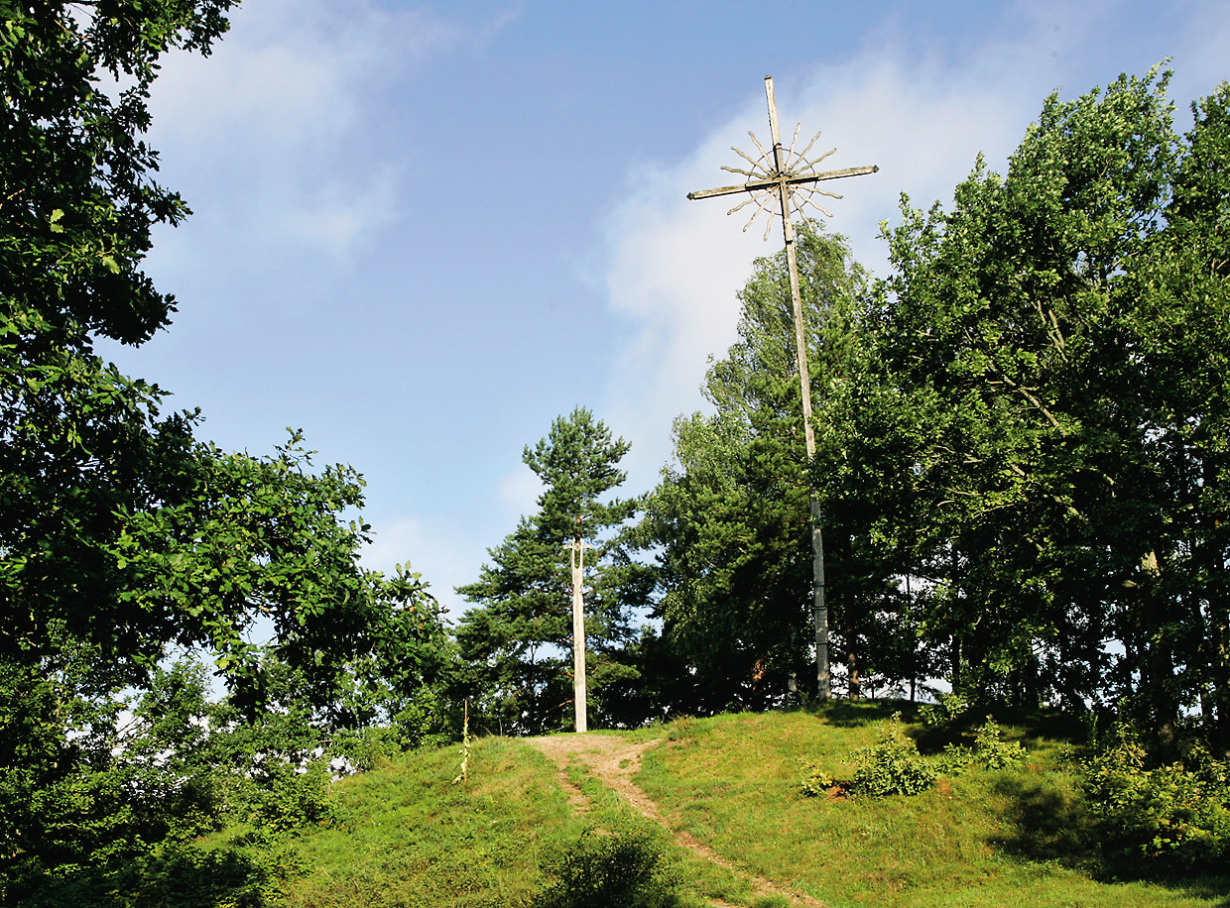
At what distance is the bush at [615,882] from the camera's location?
1326cm

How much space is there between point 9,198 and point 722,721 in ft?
79.2

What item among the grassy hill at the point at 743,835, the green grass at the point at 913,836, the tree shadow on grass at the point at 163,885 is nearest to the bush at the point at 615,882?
the grassy hill at the point at 743,835

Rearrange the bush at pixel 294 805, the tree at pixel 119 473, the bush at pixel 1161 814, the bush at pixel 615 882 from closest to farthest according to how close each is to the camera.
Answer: the tree at pixel 119 473
the bush at pixel 615 882
the bush at pixel 1161 814
the bush at pixel 294 805

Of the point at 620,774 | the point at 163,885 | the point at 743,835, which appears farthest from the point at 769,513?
the point at 163,885

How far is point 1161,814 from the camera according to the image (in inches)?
551

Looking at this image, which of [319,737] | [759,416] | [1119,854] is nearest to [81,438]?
[1119,854]

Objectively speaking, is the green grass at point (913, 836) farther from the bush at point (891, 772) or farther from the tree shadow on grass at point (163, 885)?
the tree shadow on grass at point (163, 885)

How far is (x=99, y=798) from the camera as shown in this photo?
2872 cm

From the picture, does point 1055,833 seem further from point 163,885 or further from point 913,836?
point 163,885

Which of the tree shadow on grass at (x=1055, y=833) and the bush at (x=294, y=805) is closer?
the tree shadow on grass at (x=1055, y=833)

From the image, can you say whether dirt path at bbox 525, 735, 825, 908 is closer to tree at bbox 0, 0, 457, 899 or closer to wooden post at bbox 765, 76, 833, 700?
wooden post at bbox 765, 76, 833, 700

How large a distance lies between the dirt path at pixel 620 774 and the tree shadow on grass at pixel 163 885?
7.98 meters

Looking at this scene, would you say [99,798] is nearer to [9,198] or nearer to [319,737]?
[319,737]

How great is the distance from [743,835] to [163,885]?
1286cm
